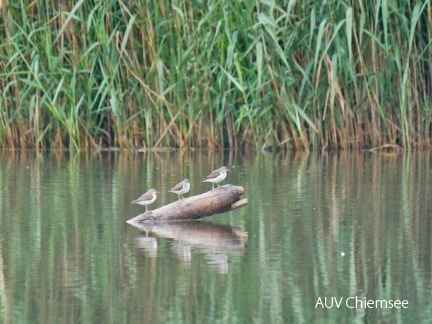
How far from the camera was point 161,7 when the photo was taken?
13.6 meters

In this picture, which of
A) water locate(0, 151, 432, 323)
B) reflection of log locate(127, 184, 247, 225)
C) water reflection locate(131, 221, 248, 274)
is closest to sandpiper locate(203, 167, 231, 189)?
water locate(0, 151, 432, 323)

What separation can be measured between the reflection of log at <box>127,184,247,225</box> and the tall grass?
15.5 feet

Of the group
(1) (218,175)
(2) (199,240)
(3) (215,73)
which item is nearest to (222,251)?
(2) (199,240)

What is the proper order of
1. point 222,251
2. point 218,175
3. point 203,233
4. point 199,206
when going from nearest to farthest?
point 222,251 < point 203,233 < point 199,206 < point 218,175

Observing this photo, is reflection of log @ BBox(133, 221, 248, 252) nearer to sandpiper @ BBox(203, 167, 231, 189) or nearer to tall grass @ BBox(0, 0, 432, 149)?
sandpiper @ BBox(203, 167, 231, 189)

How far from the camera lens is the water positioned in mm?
5141

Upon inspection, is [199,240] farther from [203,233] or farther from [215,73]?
[215,73]

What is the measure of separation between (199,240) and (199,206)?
100cm

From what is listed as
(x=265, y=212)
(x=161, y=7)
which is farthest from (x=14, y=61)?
(x=265, y=212)

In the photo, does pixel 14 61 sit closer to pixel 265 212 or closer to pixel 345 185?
pixel 345 185

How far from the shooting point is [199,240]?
23.1ft

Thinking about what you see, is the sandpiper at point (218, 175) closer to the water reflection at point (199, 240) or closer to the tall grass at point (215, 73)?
the water reflection at point (199, 240)

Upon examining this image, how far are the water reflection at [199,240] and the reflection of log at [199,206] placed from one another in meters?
0.07

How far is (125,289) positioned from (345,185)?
5039 millimetres
